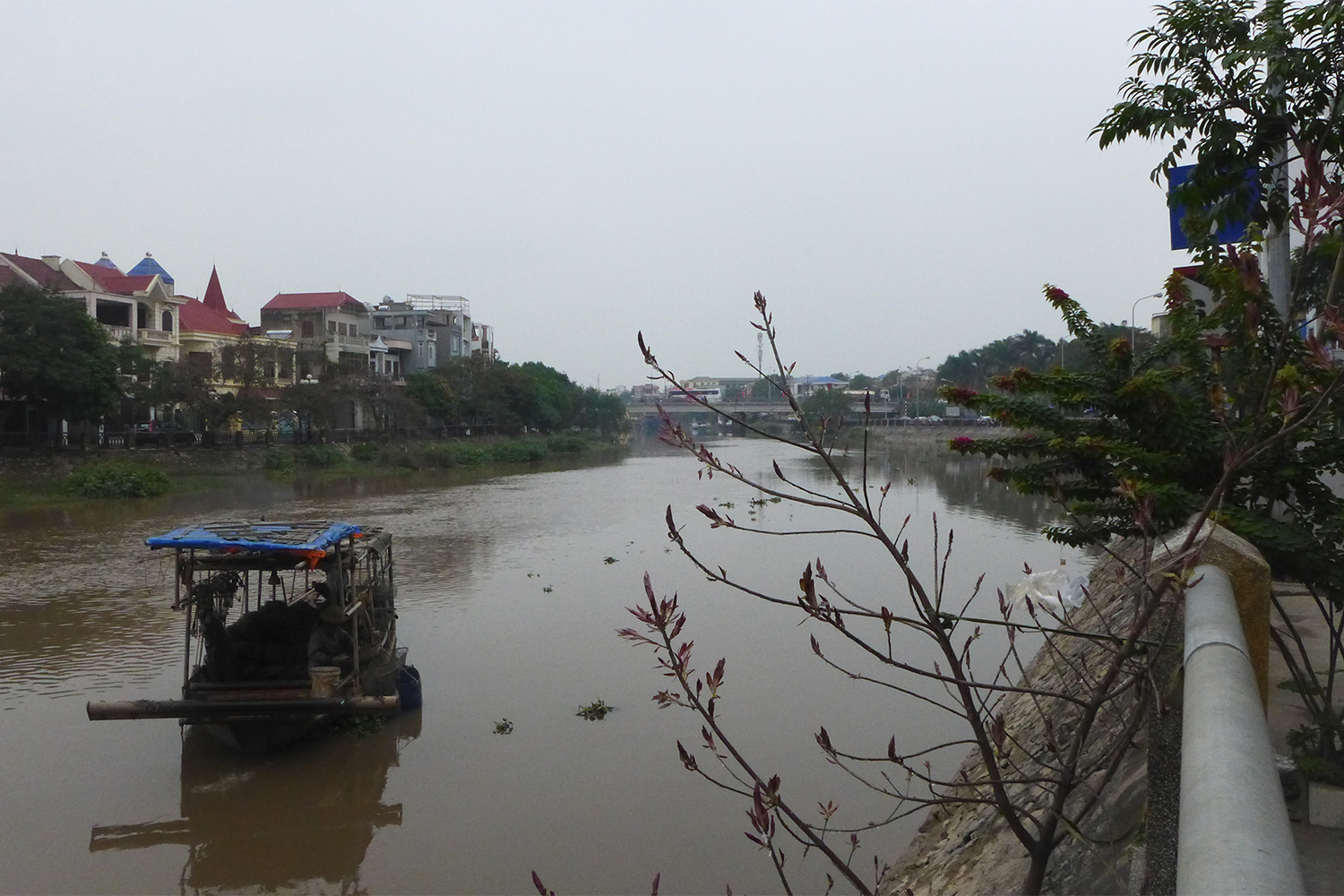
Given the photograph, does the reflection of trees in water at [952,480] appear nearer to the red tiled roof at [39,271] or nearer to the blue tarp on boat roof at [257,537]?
the blue tarp on boat roof at [257,537]

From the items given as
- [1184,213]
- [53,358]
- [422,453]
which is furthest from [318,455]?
[1184,213]

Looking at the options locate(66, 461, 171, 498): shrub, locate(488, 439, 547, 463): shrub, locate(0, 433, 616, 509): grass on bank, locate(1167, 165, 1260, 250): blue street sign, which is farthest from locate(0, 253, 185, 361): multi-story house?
locate(1167, 165, 1260, 250): blue street sign

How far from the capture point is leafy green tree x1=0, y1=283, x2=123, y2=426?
103ft

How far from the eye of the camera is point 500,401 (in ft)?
206

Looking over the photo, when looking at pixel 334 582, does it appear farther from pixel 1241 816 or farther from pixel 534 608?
pixel 1241 816

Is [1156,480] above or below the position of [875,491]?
above

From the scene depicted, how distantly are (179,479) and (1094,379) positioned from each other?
3661 centimetres

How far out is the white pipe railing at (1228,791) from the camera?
3.60ft

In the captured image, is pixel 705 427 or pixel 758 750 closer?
pixel 758 750

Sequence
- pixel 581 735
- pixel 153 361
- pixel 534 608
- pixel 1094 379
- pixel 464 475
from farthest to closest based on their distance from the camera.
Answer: pixel 464 475
pixel 153 361
pixel 534 608
pixel 581 735
pixel 1094 379

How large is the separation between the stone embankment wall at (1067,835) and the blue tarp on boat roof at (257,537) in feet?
18.6

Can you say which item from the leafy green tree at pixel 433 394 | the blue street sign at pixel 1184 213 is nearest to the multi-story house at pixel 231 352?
the leafy green tree at pixel 433 394

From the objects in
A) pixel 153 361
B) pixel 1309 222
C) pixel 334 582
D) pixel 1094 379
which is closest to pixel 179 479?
pixel 153 361

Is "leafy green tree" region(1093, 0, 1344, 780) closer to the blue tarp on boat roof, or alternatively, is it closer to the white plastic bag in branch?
the white plastic bag in branch
